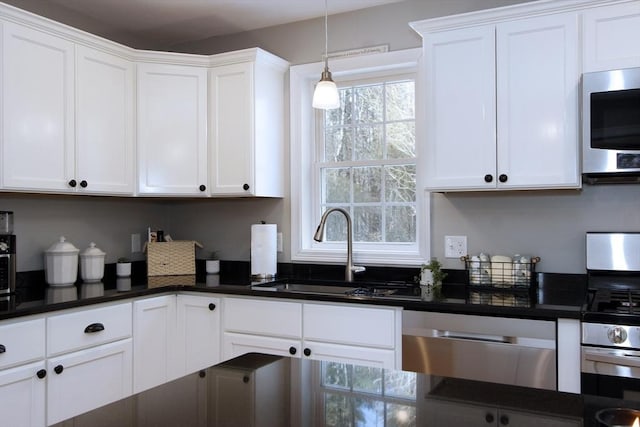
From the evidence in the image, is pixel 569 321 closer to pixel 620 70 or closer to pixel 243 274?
pixel 620 70

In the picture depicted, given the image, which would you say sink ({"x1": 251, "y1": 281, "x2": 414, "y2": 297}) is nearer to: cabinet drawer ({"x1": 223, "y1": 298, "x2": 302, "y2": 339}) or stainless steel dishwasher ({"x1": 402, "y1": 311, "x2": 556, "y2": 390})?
cabinet drawer ({"x1": 223, "y1": 298, "x2": 302, "y2": 339})

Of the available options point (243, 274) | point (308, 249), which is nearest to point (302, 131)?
point (308, 249)

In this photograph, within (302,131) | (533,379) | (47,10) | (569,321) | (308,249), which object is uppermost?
(47,10)

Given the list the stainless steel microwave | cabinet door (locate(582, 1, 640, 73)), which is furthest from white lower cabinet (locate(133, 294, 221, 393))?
cabinet door (locate(582, 1, 640, 73))

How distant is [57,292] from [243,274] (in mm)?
1195

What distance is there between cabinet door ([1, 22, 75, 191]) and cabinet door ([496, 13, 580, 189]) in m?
2.20

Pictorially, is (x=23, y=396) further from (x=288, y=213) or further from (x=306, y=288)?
(x=288, y=213)

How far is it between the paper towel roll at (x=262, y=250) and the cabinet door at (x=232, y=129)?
25 cm

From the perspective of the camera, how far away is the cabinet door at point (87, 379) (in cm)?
238

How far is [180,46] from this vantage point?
12.8 feet

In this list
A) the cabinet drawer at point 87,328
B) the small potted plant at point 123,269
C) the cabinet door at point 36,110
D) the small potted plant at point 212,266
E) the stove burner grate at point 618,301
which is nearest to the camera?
the stove burner grate at point 618,301

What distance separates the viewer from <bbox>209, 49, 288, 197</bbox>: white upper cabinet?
3.26 meters

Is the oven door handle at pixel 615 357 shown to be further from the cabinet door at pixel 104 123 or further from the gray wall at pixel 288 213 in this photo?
the cabinet door at pixel 104 123

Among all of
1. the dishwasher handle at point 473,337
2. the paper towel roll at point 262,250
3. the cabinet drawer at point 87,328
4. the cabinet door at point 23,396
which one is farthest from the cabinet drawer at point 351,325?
the cabinet door at point 23,396
